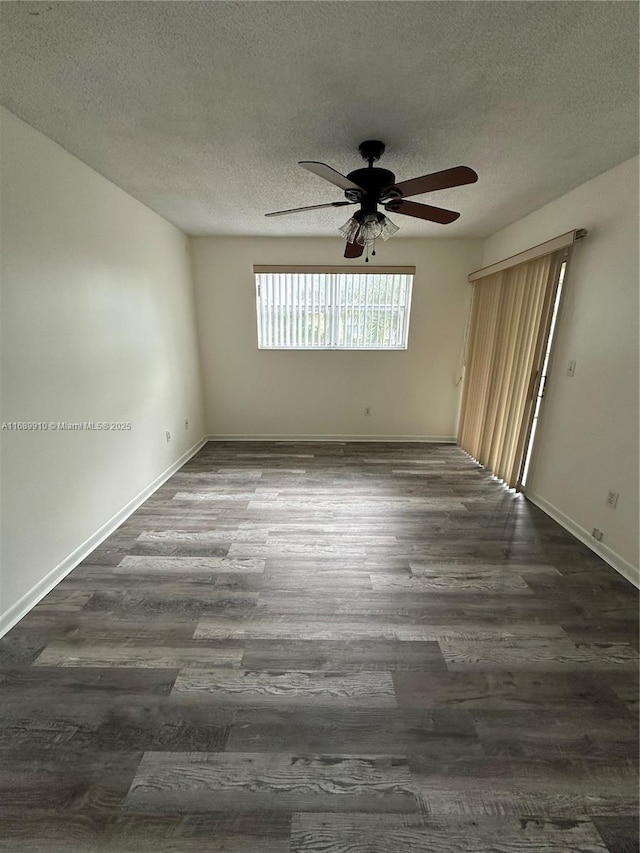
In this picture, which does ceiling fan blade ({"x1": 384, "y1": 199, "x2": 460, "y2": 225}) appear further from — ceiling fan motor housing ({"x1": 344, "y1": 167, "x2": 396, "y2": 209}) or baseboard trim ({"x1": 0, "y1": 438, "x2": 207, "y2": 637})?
baseboard trim ({"x1": 0, "y1": 438, "x2": 207, "y2": 637})

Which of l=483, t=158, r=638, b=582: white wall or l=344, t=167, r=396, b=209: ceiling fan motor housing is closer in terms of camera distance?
l=344, t=167, r=396, b=209: ceiling fan motor housing

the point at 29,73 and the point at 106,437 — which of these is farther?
the point at 106,437

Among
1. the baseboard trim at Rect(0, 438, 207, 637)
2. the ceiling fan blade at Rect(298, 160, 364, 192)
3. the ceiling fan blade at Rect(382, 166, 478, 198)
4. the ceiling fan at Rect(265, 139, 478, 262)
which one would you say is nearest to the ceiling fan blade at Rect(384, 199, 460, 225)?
the ceiling fan at Rect(265, 139, 478, 262)

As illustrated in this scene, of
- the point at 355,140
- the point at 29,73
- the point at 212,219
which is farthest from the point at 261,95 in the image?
the point at 212,219

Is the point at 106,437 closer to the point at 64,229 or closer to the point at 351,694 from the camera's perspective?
the point at 64,229

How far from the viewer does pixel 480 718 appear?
4.14ft

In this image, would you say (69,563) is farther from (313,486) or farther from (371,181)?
(371,181)

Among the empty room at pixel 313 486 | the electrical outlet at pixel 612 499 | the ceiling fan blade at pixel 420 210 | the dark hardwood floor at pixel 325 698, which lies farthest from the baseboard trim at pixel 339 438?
the ceiling fan blade at pixel 420 210

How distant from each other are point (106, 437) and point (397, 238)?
3543 millimetres

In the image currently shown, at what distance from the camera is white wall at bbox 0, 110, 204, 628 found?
1.68 m

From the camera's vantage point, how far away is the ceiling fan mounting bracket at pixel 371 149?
1824 millimetres

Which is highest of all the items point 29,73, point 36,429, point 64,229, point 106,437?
point 29,73

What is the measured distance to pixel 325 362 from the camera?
4227 millimetres

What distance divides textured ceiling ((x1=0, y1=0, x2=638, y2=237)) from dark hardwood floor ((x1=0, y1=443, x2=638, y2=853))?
2404 mm
